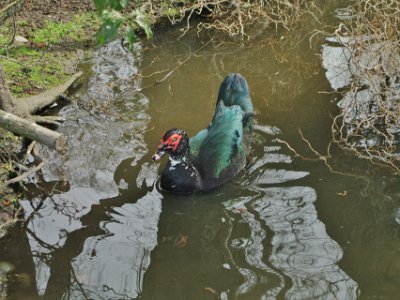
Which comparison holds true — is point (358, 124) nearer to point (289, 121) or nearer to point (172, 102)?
point (289, 121)

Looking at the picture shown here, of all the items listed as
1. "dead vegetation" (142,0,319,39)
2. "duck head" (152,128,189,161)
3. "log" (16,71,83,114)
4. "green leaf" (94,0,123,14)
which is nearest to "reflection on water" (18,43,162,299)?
"log" (16,71,83,114)

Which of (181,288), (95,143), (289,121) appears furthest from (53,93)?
(181,288)

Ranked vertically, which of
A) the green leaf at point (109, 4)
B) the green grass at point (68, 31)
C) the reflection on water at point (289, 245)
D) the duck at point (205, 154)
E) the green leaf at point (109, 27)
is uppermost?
the green grass at point (68, 31)

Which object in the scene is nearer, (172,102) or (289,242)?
(289,242)

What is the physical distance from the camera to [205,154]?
6.75 m

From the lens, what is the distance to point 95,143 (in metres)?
7.48

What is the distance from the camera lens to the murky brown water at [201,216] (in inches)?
213

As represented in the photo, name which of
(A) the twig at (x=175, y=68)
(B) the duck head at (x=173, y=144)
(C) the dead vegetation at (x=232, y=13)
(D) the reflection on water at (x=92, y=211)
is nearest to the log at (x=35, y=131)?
(D) the reflection on water at (x=92, y=211)

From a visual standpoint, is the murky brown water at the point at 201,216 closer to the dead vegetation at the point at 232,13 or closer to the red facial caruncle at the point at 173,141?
the red facial caruncle at the point at 173,141

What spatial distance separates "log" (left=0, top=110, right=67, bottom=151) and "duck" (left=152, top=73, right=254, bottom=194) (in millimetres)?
1337

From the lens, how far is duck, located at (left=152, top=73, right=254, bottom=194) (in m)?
6.55

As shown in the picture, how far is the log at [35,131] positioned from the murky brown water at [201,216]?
1065 millimetres

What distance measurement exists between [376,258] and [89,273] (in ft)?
8.28

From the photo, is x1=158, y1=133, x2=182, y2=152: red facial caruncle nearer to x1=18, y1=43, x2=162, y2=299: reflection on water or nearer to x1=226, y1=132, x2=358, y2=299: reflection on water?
x1=18, y1=43, x2=162, y2=299: reflection on water
